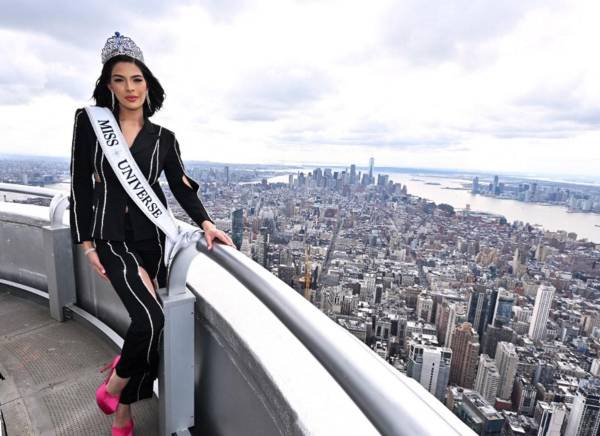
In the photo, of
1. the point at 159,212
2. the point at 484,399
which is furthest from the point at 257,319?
the point at 484,399

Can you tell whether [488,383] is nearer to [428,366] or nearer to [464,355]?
[464,355]

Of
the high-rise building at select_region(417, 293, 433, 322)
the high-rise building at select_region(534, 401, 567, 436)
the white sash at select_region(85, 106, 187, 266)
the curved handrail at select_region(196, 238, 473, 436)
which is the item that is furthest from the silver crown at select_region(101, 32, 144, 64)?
the high-rise building at select_region(417, 293, 433, 322)

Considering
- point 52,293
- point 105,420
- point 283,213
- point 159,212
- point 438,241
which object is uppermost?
point 159,212

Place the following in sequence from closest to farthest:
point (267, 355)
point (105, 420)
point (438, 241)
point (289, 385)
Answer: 1. point (289, 385)
2. point (267, 355)
3. point (105, 420)
4. point (438, 241)

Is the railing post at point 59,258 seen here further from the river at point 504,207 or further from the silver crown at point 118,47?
the silver crown at point 118,47

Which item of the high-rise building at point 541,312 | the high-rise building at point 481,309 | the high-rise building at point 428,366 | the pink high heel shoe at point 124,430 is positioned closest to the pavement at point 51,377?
the pink high heel shoe at point 124,430

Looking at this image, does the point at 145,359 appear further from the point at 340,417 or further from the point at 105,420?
the point at 340,417

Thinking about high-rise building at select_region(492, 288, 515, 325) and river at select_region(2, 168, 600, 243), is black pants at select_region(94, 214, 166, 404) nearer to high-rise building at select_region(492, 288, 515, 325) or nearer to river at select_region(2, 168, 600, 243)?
river at select_region(2, 168, 600, 243)

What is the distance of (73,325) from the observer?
2643mm

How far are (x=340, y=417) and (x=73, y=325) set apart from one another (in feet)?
8.70

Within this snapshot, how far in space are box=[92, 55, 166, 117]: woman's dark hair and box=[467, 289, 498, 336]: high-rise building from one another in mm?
12310

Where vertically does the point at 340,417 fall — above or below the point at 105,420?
above

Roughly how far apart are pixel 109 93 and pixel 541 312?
14784mm

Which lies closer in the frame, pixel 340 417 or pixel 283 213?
pixel 340 417
